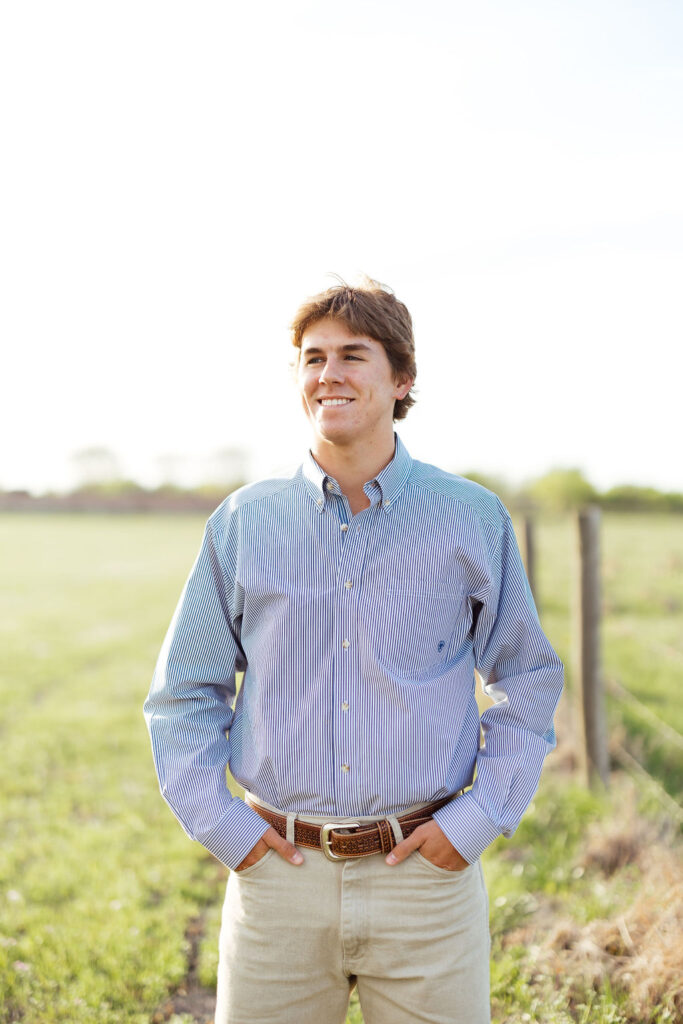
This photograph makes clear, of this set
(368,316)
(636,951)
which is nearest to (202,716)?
(368,316)

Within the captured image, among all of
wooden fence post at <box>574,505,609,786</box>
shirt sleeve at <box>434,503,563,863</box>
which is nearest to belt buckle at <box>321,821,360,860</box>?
shirt sleeve at <box>434,503,563,863</box>

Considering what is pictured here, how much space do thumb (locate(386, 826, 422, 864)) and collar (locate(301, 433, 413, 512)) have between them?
82cm

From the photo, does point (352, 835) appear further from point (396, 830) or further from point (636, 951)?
point (636, 951)

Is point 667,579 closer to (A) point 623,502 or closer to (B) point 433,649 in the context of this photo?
(B) point 433,649

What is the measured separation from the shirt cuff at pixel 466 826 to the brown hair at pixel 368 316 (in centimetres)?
114

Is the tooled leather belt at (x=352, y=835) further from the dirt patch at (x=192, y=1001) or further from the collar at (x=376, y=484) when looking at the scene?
the dirt patch at (x=192, y=1001)

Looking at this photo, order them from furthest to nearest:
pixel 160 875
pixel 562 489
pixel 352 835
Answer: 1. pixel 562 489
2. pixel 160 875
3. pixel 352 835

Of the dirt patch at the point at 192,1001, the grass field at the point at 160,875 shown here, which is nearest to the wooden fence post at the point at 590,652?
the grass field at the point at 160,875

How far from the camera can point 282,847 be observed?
6.74 feet

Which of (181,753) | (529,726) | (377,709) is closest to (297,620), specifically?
(377,709)

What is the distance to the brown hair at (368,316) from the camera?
2156mm

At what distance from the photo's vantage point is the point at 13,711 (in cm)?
777

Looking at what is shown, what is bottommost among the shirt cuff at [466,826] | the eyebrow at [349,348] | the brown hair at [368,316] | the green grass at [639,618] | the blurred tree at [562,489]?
the blurred tree at [562,489]

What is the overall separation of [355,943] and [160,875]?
2.55 m
